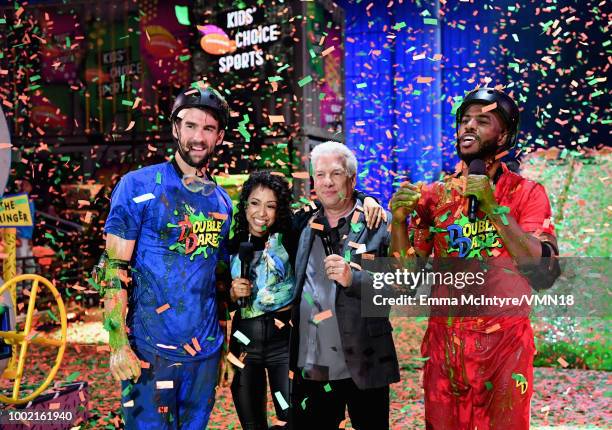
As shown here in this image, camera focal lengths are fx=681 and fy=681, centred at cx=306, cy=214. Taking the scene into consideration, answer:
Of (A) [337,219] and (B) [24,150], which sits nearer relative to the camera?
(A) [337,219]

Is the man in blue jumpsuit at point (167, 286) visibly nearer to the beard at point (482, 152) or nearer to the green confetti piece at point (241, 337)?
the green confetti piece at point (241, 337)

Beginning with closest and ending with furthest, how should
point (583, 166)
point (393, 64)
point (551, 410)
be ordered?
point (551, 410), point (583, 166), point (393, 64)

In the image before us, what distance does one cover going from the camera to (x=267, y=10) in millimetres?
10695

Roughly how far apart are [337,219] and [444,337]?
79 centimetres

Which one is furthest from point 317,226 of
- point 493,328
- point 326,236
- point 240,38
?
point 240,38

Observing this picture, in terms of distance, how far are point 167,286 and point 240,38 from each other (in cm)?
809

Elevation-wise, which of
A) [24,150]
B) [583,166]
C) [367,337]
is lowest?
[367,337]

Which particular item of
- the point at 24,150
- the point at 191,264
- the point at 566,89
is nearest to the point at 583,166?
the point at 566,89

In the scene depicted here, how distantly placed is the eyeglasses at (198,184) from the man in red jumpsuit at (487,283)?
3.24 ft

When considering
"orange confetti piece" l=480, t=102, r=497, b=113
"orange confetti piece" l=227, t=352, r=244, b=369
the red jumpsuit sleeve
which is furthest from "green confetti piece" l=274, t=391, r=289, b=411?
"orange confetti piece" l=480, t=102, r=497, b=113

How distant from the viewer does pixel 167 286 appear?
339 centimetres

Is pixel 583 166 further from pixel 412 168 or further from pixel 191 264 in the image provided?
pixel 412 168

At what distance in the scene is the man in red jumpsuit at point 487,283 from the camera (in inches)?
126

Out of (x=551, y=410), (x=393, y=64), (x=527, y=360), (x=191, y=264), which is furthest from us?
(x=393, y=64)
